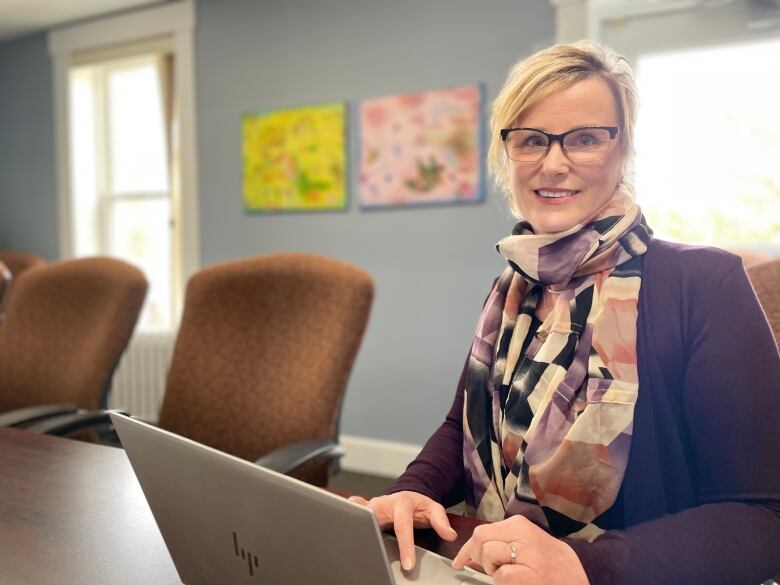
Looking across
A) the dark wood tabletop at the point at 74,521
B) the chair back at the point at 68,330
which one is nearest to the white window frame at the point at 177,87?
the chair back at the point at 68,330

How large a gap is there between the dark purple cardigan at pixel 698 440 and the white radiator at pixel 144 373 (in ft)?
11.5

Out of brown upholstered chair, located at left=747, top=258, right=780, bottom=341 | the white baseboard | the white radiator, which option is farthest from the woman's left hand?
the white radiator

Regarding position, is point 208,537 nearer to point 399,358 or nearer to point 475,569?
point 475,569

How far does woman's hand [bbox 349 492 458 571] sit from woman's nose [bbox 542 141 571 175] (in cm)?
48

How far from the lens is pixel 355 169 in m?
3.55

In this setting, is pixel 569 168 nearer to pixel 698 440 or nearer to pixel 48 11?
pixel 698 440

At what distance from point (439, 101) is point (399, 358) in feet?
4.11

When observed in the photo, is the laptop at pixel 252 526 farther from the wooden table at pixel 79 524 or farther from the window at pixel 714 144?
the window at pixel 714 144

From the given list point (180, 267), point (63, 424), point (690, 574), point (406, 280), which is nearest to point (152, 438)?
point (690, 574)

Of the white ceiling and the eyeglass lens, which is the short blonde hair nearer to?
the eyeglass lens

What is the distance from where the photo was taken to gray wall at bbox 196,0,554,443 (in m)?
3.22

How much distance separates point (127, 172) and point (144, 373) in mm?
1352

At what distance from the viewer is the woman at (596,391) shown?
0.72 metres

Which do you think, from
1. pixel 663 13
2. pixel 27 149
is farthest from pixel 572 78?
pixel 27 149
